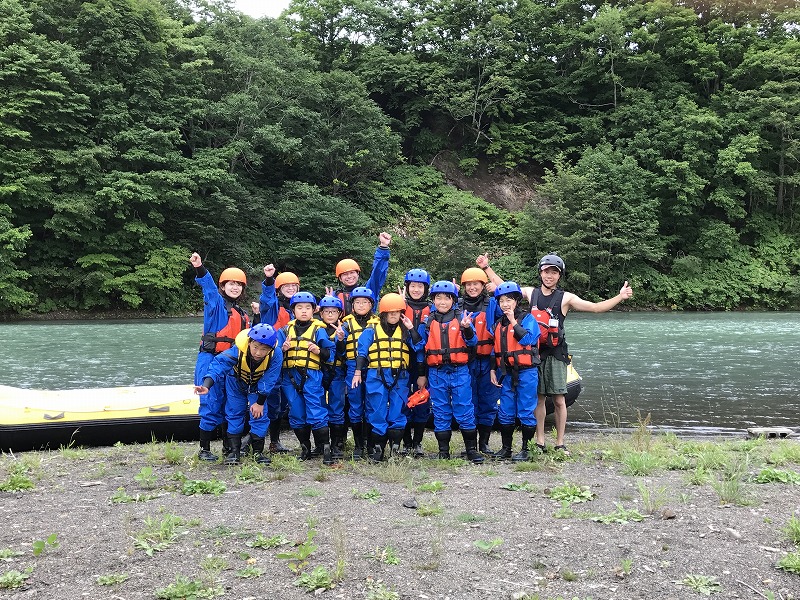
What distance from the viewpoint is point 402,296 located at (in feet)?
18.1

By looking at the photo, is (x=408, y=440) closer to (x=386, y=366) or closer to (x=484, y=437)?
(x=484, y=437)

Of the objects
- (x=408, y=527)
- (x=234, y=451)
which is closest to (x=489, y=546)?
(x=408, y=527)

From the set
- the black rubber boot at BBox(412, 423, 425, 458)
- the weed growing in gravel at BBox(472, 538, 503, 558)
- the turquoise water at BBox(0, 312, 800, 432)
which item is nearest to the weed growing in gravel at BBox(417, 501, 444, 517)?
the weed growing in gravel at BBox(472, 538, 503, 558)

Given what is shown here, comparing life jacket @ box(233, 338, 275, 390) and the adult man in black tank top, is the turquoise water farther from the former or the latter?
life jacket @ box(233, 338, 275, 390)

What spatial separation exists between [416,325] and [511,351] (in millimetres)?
946

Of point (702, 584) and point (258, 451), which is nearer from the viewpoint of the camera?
point (702, 584)

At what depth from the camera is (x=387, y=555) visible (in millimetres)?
3109

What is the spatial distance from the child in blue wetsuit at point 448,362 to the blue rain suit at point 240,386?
1.34m

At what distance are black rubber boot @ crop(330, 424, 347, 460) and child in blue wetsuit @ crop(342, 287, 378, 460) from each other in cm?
13

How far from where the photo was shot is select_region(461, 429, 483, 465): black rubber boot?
5.32 meters

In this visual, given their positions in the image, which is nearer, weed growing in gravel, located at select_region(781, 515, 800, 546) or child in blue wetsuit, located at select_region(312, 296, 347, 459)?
weed growing in gravel, located at select_region(781, 515, 800, 546)

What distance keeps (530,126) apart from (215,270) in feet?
67.1

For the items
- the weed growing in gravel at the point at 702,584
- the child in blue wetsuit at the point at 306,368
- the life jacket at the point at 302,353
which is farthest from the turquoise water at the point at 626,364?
the weed growing in gravel at the point at 702,584

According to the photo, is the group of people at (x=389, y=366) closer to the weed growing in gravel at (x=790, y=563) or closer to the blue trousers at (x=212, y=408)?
the blue trousers at (x=212, y=408)
